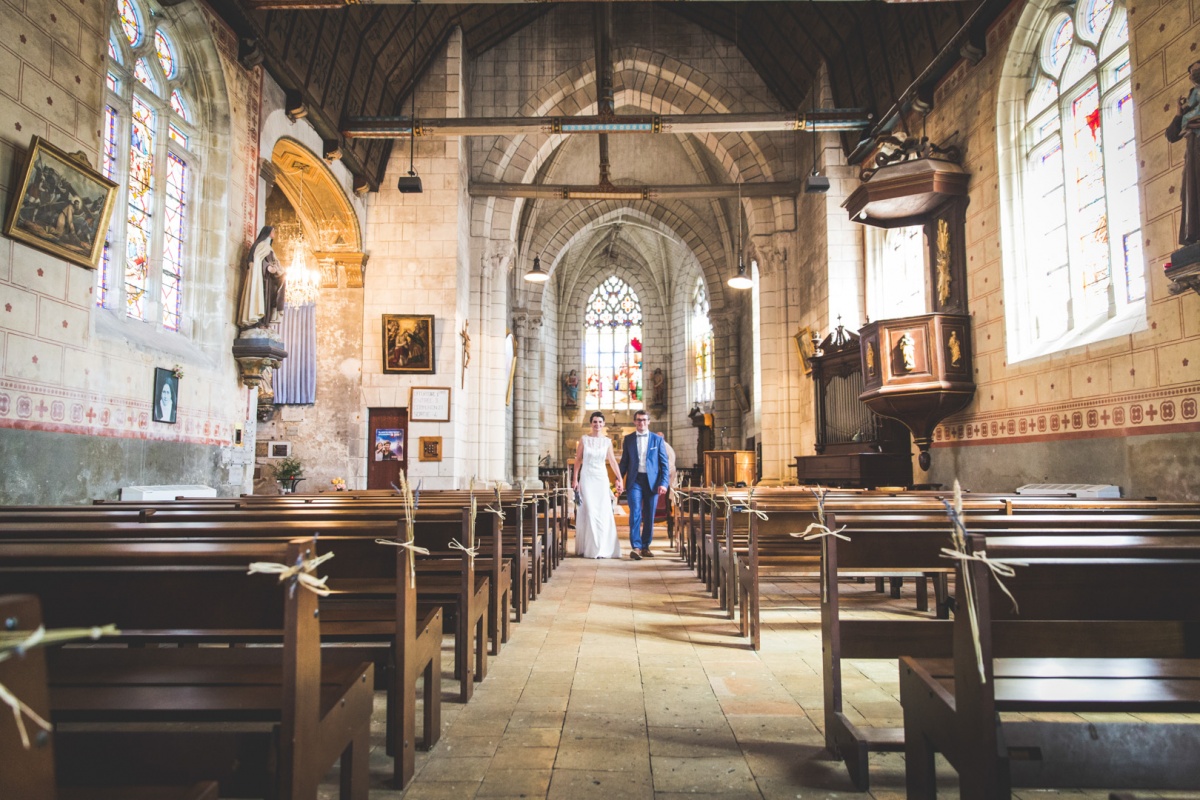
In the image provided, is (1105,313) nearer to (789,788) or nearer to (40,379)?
(789,788)

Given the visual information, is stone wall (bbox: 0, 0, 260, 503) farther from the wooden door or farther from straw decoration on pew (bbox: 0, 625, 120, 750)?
straw decoration on pew (bbox: 0, 625, 120, 750)

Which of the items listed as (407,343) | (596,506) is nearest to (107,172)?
(596,506)

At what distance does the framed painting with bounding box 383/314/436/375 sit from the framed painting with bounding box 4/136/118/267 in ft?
21.7

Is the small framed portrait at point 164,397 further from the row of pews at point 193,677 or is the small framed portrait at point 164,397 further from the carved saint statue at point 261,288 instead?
the row of pews at point 193,677

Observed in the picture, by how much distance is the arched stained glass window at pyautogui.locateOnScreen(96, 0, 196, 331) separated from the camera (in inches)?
260

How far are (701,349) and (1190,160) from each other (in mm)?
20061

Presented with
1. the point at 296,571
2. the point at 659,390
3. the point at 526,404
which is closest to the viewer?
the point at 296,571

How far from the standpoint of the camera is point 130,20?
22.2 feet

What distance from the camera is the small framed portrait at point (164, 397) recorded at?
6.63 m

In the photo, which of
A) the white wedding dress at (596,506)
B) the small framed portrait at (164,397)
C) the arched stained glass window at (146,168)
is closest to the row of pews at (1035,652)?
the white wedding dress at (596,506)

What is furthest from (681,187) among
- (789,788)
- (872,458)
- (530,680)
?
(789,788)

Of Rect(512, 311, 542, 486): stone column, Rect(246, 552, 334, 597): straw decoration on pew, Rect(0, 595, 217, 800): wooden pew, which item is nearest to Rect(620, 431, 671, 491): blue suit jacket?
Rect(246, 552, 334, 597): straw decoration on pew

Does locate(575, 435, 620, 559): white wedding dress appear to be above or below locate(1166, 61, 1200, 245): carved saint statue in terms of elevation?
below

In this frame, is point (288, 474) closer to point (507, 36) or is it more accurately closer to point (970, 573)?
point (507, 36)
